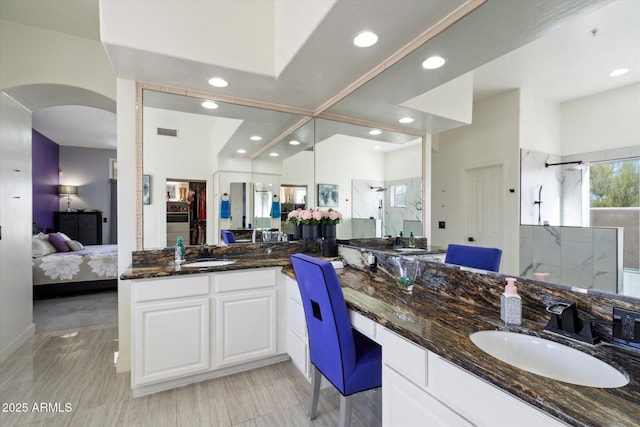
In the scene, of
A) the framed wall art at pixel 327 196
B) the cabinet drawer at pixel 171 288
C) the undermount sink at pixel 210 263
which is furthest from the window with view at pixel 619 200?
the undermount sink at pixel 210 263

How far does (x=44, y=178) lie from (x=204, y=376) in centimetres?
646

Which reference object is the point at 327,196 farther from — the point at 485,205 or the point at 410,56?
the point at 485,205

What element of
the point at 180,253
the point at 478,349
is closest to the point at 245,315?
the point at 180,253

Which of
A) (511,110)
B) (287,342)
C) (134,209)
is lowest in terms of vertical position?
(287,342)

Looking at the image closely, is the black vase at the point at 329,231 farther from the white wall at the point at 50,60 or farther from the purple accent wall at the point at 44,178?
the purple accent wall at the point at 44,178

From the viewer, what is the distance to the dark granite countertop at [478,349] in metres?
0.65

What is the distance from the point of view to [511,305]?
115 centimetres

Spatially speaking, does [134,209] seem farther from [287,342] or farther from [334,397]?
[334,397]

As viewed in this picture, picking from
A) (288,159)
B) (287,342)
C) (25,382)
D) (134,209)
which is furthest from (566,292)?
(25,382)

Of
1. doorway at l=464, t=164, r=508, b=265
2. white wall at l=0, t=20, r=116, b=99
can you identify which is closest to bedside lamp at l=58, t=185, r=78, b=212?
white wall at l=0, t=20, r=116, b=99

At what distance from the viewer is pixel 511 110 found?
1075 mm

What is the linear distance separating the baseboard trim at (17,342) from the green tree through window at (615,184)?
162 inches

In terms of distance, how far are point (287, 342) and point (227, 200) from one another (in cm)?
144

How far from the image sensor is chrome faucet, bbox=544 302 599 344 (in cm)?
95
